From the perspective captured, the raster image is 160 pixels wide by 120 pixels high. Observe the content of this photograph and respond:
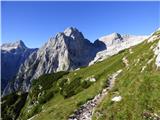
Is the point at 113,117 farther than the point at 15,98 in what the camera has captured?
No

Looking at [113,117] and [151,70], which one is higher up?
[151,70]

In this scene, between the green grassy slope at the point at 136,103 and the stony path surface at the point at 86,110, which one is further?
the stony path surface at the point at 86,110

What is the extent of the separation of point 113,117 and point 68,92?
54843mm

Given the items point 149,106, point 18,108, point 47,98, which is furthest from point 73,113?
point 18,108

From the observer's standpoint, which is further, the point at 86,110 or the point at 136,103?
the point at 86,110

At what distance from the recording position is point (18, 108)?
14488 centimetres

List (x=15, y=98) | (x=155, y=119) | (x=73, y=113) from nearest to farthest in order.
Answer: (x=155, y=119) → (x=73, y=113) → (x=15, y=98)

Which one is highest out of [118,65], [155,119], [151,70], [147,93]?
[118,65]

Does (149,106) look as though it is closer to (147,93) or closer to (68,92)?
(147,93)

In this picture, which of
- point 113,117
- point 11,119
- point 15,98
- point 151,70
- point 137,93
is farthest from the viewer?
point 15,98

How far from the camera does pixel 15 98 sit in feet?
519

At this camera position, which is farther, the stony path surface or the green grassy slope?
the stony path surface

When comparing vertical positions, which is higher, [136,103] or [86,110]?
[86,110]

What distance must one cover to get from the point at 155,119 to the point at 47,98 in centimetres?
7342
